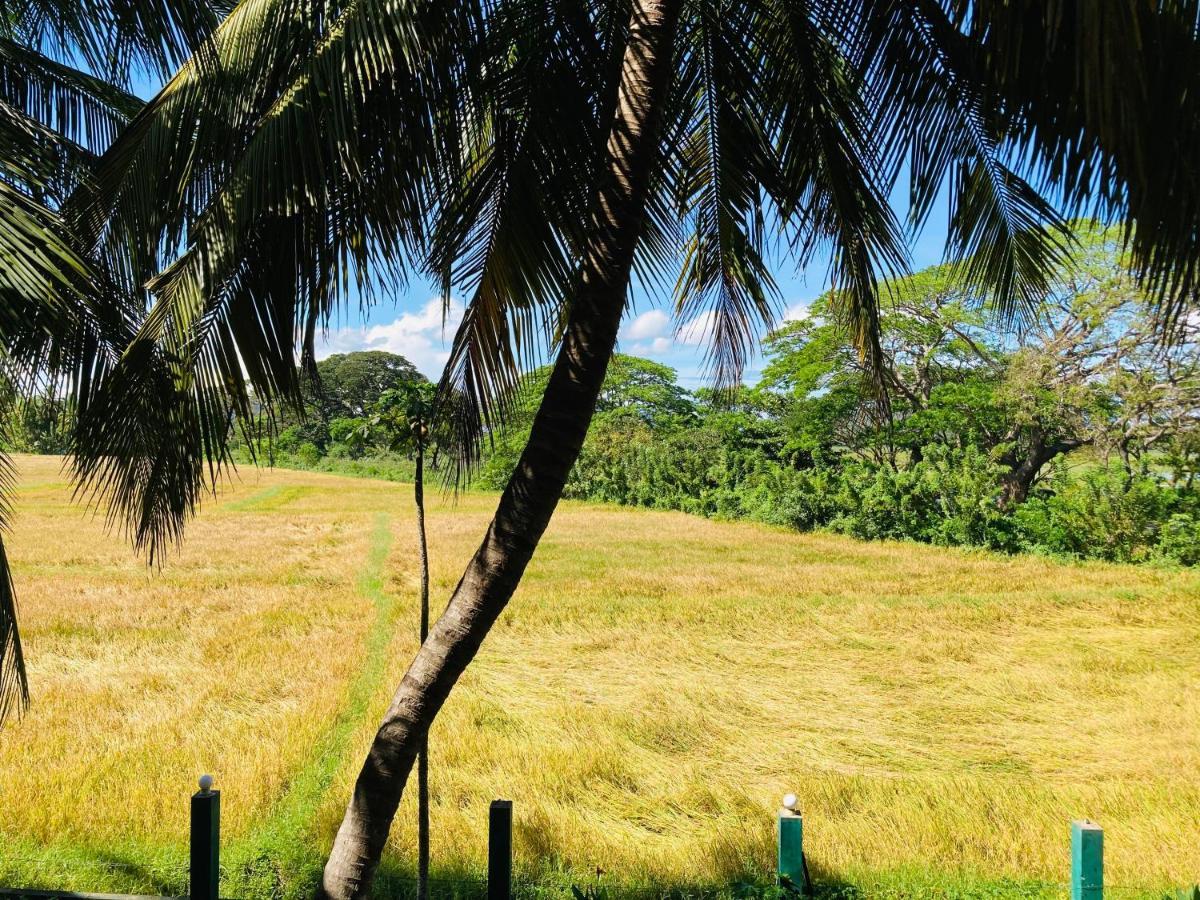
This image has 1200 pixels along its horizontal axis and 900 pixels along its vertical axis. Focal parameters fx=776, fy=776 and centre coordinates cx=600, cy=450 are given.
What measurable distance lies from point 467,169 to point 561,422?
3.36ft

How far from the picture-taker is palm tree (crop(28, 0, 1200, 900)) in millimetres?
1702

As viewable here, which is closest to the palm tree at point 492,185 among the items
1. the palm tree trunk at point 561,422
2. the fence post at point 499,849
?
the palm tree trunk at point 561,422

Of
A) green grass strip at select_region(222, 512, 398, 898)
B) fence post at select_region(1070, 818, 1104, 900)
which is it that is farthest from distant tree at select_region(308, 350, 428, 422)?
fence post at select_region(1070, 818, 1104, 900)

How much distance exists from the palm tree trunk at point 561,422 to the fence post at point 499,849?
0.32 metres

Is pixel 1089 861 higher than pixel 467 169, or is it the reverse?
pixel 467 169

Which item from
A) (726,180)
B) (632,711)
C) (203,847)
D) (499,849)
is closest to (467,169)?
(726,180)

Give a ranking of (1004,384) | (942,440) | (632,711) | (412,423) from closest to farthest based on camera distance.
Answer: (412,423)
(632,711)
(1004,384)
(942,440)

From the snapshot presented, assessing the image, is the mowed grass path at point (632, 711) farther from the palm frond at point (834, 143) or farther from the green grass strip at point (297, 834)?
the palm frond at point (834, 143)

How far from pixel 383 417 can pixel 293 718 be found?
2194 millimetres

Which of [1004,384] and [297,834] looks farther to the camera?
[1004,384]

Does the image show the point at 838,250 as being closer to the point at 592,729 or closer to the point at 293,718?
the point at 592,729

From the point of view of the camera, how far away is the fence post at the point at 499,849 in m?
2.08

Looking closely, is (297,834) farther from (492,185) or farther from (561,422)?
(492,185)

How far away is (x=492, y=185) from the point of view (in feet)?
7.45
